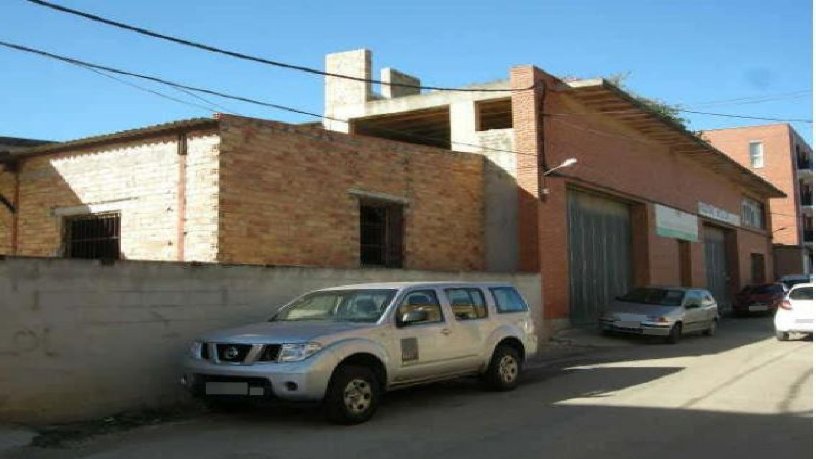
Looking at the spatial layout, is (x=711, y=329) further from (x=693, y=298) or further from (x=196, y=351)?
(x=196, y=351)

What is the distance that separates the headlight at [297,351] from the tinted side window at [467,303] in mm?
2495

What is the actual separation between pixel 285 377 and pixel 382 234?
969cm

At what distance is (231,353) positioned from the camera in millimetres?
7969

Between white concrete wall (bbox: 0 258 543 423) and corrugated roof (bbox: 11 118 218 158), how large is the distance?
12.6ft

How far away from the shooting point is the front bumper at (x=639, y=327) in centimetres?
1831

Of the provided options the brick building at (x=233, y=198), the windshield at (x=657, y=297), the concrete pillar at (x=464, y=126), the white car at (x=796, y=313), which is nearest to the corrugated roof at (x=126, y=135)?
the brick building at (x=233, y=198)

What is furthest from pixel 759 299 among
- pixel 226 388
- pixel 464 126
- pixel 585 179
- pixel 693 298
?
pixel 226 388

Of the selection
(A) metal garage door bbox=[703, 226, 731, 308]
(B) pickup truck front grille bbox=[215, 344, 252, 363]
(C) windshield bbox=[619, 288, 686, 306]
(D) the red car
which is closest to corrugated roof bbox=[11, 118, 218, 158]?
(B) pickup truck front grille bbox=[215, 344, 252, 363]

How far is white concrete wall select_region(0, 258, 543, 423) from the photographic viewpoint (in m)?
7.98

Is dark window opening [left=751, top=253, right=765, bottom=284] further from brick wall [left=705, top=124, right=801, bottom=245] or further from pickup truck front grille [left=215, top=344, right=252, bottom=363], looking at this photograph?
pickup truck front grille [left=215, top=344, right=252, bottom=363]

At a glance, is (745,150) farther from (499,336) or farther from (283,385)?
(283,385)

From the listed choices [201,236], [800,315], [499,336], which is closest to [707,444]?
[499,336]

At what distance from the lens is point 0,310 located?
7.84m

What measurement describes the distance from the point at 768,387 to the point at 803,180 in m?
54.1
